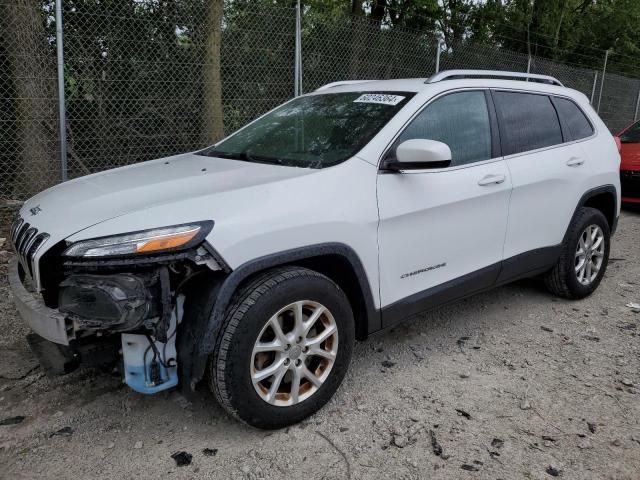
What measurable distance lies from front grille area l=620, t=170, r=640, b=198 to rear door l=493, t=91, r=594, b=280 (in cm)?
436

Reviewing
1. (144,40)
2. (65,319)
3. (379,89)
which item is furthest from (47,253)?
(144,40)

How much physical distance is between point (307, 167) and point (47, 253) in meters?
1.32

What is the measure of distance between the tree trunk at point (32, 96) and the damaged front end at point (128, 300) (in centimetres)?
384

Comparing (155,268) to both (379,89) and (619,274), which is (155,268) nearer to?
(379,89)

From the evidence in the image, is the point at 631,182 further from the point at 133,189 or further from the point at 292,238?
the point at 133,189

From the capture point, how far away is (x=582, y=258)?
14.5ft

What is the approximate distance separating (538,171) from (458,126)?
81cm

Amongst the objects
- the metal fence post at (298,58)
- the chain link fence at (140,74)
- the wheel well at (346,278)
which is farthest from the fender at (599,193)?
the chain link fence at (140,74)

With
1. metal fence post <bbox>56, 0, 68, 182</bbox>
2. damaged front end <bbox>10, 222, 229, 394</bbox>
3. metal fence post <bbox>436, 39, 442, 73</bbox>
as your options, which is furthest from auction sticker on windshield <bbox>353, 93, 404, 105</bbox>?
metal fence post <bbox>436, 39, 442, 73</bbox>

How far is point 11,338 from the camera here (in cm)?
360

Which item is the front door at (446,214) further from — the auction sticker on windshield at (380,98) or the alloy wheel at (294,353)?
the alloy wheel at (294,353)

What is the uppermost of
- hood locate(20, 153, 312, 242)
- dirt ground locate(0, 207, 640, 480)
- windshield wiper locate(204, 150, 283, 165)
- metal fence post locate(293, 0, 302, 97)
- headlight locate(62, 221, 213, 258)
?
metal fence post locate(293, 0, 302, 97)

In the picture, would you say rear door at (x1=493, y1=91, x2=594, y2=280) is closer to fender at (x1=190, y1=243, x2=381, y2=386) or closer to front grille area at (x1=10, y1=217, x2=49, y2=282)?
fender at (x1=190, y1=243, x2=381, y2=386)

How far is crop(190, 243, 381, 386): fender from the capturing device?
7.63 feet
